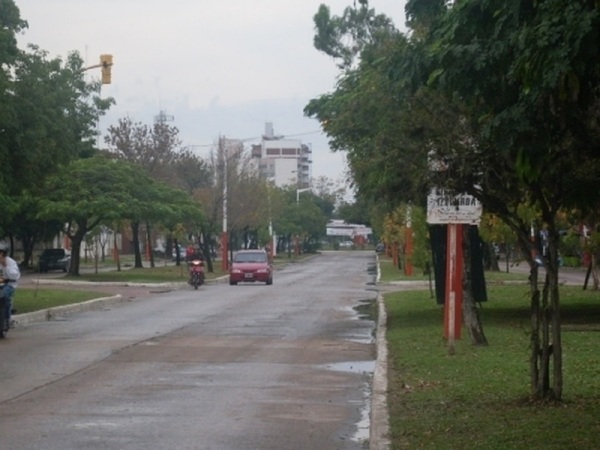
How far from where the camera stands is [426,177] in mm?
14344

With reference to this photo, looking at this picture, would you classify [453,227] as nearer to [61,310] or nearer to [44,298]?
[61,310]

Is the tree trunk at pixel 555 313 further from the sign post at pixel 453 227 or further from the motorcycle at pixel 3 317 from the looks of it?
the motorcycle at pixel 3 317

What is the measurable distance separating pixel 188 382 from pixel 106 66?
658 inches

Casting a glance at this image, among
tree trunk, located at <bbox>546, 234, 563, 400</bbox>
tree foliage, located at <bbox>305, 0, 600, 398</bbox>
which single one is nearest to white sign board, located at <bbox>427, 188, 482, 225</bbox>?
tree foliage, located at <bbox>305, 0, 600, 398</bbox>

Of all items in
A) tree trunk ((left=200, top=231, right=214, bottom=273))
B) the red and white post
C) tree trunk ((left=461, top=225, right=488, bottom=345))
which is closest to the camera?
the red and white post

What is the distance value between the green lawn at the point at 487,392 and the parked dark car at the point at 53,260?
147 ft

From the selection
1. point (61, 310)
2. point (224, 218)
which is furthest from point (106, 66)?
point (224, 218)

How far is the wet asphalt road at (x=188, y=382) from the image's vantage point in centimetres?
1188

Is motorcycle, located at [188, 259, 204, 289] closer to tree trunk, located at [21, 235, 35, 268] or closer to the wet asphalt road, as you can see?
the wet asphalt road

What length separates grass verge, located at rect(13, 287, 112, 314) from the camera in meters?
31.6

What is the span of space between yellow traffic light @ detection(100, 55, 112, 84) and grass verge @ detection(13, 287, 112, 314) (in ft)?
19.9

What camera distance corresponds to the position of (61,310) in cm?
3141

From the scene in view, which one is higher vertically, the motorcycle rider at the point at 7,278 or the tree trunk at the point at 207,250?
the tree trunk at the point at 207,250

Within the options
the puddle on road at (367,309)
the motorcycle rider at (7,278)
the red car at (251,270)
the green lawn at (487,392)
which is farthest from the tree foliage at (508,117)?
the red car at (251,270)
